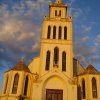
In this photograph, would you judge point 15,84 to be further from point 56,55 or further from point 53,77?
point 56,55

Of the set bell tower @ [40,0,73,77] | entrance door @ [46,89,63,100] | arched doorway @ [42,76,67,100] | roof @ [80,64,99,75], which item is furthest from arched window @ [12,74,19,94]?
roof @ [80,64,99,75]

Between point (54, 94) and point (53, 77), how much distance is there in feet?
11.4

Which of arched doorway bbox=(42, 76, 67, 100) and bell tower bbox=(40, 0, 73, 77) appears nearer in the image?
arched doorway bbox=(42, 76, 67, 100)

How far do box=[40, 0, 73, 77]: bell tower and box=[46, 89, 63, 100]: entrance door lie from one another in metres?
3.97

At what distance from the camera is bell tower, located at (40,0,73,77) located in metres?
42.1

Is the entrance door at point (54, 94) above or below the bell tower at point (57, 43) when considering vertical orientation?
below

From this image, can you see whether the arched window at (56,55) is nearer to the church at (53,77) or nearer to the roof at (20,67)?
the church at (53,77)

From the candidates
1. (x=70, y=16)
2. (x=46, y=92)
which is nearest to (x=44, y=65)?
(x=46, y=92)

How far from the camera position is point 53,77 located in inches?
1610

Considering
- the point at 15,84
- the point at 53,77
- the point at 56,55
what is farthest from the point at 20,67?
the point at 56,55

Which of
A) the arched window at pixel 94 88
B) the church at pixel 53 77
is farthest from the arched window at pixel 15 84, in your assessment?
the arched window at pixel 94 88

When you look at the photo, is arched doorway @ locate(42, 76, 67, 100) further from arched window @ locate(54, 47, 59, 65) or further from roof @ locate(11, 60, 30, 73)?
roof @ locate(11, 60, 30, 73)

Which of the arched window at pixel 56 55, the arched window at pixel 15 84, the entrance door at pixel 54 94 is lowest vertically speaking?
the entrance door at pixel 54 94

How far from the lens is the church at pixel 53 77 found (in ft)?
128
